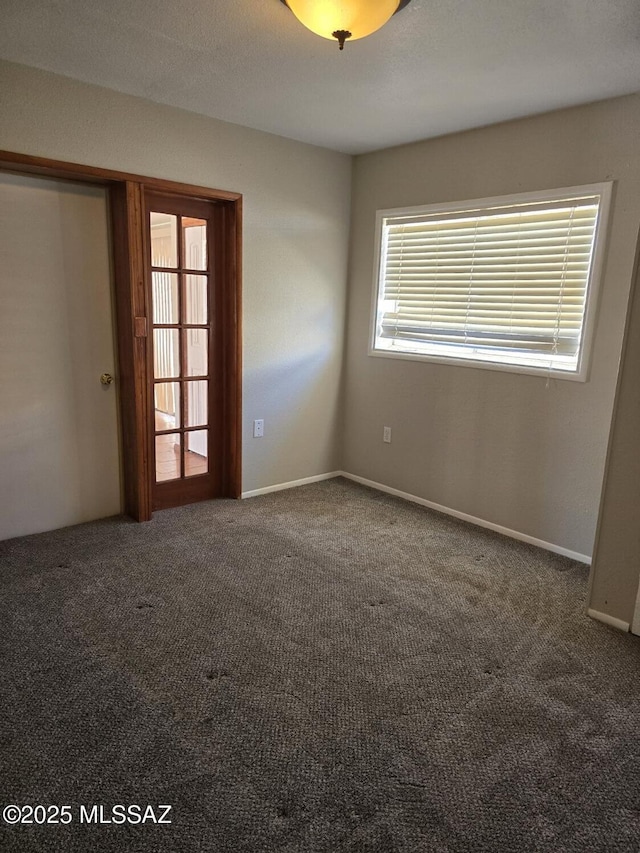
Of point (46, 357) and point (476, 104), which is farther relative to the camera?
point (46, 357)

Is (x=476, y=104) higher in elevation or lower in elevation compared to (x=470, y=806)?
higher

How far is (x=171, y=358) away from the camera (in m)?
3.60

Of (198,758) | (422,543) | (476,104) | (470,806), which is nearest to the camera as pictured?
(470,806)

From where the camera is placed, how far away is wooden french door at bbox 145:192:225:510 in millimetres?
3441

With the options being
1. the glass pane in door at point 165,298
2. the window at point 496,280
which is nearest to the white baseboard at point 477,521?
the window at point 496,280

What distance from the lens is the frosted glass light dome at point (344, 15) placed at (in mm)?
1880

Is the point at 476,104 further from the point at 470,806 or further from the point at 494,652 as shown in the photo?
the point at 470,806

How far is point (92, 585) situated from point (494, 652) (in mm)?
1910

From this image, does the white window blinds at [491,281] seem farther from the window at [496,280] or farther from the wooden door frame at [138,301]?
the wooden door frame at [138,301]

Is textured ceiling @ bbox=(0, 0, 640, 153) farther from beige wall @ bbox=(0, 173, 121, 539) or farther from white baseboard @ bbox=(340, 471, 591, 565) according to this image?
white baseboard @ bbox=(340, 471, 591, 565)

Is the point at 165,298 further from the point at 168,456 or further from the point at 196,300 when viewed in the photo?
the point at 168,456

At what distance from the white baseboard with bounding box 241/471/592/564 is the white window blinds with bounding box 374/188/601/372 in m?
1.06

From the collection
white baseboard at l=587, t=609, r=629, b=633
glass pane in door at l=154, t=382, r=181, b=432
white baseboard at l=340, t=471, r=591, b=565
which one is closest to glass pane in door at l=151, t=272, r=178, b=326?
glass pane in door at l=154, t=382, r=181, b=432

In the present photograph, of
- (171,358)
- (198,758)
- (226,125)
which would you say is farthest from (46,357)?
(198,758)
